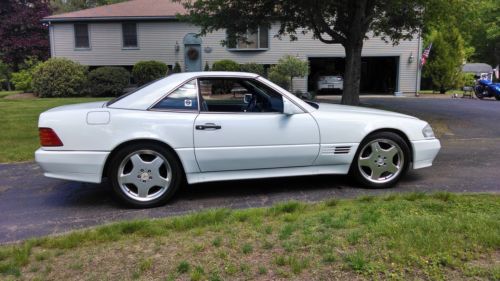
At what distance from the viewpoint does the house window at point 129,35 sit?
2469cm

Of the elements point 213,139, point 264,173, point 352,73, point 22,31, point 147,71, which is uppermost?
point 22,31

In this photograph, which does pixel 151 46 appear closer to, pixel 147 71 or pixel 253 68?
pixel 147 71

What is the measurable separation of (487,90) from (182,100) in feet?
64.9

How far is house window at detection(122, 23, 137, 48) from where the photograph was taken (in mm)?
24688

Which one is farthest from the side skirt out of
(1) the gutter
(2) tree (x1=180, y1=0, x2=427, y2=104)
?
(1) the gutter

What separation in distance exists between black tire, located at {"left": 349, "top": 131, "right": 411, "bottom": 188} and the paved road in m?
0.11

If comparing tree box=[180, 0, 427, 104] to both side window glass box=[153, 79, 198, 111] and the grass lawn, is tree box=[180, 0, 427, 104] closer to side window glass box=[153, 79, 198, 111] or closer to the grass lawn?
side window glass box=[153, 79, 198, 111]

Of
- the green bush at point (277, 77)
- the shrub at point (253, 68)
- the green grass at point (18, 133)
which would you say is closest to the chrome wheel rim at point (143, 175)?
the green grass at point (18, 133)

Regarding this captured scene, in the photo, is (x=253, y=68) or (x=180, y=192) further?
(x=253, y=68)

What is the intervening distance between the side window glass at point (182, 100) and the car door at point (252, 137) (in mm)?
94

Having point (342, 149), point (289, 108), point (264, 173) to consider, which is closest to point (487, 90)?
point (342, 149)

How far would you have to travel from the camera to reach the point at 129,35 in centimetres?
2481

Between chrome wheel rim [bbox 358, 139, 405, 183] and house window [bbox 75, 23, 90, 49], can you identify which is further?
house window [bbox 75, 23, 90, 49]

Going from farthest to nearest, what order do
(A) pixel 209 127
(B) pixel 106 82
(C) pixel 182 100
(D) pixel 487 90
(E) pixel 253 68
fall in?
1. (E) pixel 253 68
2. (B) pixel 106 82
3. (D) pixel 487 90
4. (C) pixel 182 100
5. (A) pixel 209 127
